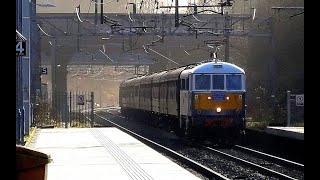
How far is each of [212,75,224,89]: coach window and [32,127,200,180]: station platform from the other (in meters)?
3.70

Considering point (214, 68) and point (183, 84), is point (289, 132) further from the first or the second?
point (183, 84)

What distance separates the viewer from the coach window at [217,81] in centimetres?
2575

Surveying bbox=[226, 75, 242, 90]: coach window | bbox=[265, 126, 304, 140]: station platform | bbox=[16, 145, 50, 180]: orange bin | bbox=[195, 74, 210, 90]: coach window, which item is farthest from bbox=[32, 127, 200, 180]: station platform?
bbox=[16, 145, 50, 180]: orange bin

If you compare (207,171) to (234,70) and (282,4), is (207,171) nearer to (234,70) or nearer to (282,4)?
(234,70)

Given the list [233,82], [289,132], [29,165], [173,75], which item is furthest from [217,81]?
[29,165]

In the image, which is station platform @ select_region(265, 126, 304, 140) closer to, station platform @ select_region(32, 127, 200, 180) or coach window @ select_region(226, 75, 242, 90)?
coach window @ select_region(226, 75, 242, 90)

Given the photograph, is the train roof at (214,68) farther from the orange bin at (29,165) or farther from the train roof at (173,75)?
the orange bin at (29,165)

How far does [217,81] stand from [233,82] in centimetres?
56

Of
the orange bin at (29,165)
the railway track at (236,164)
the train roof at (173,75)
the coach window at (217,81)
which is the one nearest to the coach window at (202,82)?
the coach window at (217,81)

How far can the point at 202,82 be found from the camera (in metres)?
25.7

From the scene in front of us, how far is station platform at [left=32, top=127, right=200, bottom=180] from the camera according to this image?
42.6 feet

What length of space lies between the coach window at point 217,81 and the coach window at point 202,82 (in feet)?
0.70

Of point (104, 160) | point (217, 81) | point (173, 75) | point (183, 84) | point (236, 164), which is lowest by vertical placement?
point (236, 164)
